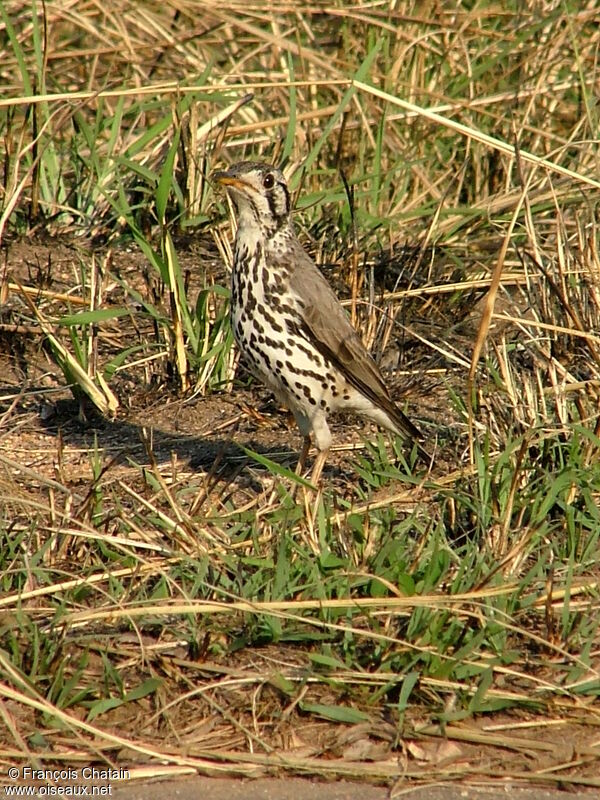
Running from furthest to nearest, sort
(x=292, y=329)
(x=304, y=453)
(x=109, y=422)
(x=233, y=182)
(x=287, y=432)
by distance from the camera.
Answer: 1. (x=287, y=432)
2. (x=109, y=422)
3. (x=304, y=453)
4. (x=233, y=182)
5. (x=292, y=329)

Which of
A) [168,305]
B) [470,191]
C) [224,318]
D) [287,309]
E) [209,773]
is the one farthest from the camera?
[470,191]

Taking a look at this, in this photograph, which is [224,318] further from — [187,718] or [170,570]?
[187,718]

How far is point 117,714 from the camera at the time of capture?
13.1 feet

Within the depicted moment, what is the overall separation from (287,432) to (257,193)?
1147mm

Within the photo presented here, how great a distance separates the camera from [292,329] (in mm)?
→ 5465

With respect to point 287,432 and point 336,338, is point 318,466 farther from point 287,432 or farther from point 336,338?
point 287,432

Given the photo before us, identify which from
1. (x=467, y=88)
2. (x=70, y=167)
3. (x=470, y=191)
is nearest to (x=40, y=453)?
(x=70, y=167)

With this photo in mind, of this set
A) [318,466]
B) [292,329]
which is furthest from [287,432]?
[292,329]

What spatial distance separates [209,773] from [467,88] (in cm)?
530

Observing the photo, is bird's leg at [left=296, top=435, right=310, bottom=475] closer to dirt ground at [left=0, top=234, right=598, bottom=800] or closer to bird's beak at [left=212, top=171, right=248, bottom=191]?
dirt ground at [left=0, top=234, right=598, bottom=800]

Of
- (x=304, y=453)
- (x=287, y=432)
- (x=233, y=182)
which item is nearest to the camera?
(x=233, y=182)

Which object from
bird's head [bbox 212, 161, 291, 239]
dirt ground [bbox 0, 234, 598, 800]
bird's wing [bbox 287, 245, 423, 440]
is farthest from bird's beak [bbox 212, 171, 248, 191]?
dirt ground [bbox 0, 234, 598, 800]

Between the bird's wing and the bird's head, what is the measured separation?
0.16 metres

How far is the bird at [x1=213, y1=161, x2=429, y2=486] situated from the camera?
544 cm
